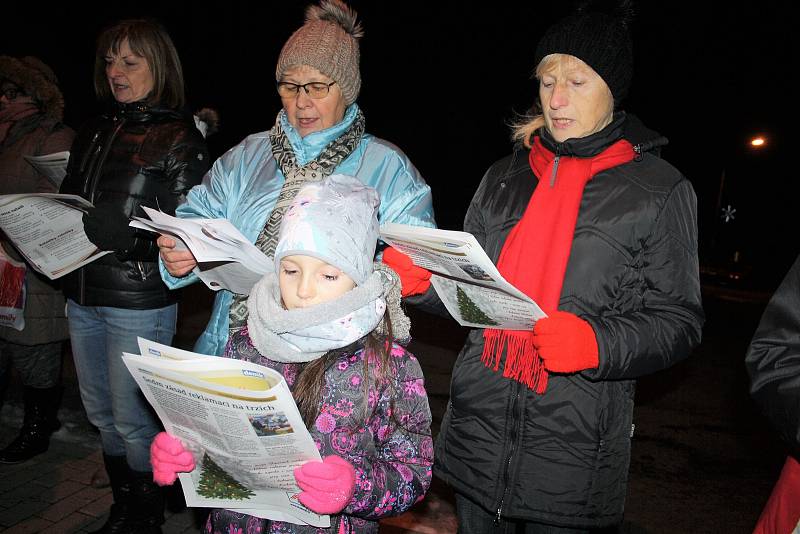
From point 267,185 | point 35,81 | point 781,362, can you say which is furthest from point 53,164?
point 781,362

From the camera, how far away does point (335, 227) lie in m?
1.63

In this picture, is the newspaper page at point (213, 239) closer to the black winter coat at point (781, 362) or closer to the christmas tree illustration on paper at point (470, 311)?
the christmas tree illustration on paper at point (470, 311)

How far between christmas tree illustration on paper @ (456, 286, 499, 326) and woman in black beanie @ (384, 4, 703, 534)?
0.32 feet

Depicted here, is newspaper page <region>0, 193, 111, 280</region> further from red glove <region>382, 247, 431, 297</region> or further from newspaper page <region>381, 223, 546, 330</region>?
newspaper page <region>381, 223, 546, 330</region>

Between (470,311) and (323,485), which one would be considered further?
(470,311)

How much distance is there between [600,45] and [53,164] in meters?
2.74

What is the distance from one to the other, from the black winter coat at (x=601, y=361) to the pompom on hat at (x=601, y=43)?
0.16m

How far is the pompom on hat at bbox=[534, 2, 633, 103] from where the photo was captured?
1.91 meters

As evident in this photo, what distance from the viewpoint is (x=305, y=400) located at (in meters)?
1.65

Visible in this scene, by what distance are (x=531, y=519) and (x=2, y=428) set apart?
4171 mm

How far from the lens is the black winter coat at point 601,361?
179 centimetres

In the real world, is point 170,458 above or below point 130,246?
below

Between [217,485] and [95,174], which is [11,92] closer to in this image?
[95,174]

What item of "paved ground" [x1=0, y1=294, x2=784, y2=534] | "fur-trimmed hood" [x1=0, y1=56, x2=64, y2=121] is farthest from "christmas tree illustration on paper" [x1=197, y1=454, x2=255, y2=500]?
"fur-trimmed hood" [x1=0, y1=56, x2=64, y2=121]
